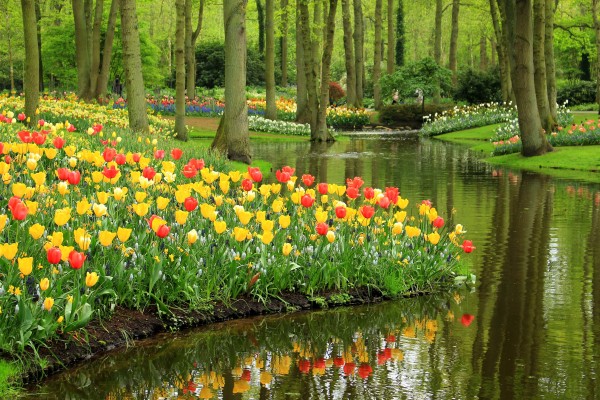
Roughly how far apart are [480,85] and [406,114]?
5109 mm

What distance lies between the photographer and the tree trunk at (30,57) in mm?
18156

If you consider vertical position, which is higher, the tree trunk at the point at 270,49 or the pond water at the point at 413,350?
the tree trunk at the point at 270,49

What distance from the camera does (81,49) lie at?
120ft

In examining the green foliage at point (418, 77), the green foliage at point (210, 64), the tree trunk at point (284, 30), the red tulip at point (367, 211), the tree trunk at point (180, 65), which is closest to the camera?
the red tulip at point (367, 211)

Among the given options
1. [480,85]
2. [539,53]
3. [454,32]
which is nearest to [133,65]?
[539,53]

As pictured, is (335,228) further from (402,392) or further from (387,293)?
(402,392)

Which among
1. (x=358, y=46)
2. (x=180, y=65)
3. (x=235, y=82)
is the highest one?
(x=358, y=46)

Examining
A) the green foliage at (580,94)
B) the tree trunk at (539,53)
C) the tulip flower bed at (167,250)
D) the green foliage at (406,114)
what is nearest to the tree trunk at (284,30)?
the green foliage at (406,114)

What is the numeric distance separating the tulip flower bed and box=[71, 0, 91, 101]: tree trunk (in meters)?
26.3

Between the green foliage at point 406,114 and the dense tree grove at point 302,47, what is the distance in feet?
3.44

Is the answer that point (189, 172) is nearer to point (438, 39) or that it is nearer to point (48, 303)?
point (48, 303)

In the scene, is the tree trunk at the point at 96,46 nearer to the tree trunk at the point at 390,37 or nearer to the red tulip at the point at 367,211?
the tree trunk at the point at 390,37

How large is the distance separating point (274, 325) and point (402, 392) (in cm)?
207

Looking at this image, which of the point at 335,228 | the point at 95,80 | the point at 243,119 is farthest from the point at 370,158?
the point at 335,228
